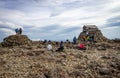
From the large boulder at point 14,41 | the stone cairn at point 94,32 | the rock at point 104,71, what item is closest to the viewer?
the rock at point 104,71

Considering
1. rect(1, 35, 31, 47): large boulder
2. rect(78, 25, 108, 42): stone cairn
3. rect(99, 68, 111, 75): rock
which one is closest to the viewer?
rect(99, 68, 111, 75): rock

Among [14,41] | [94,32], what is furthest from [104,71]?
[94,32]

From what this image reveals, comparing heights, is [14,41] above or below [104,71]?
above

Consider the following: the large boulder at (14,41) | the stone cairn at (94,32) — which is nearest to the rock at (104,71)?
the large boulder at (14,41)

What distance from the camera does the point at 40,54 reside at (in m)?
31.8

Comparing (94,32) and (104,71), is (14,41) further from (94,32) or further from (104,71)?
(94,32)

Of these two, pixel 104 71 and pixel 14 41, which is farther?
pixel 14 41

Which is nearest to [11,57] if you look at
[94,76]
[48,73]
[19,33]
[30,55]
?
[30,55]

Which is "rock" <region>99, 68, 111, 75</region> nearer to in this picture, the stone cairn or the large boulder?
the large boulder

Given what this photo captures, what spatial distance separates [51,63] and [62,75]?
580cm

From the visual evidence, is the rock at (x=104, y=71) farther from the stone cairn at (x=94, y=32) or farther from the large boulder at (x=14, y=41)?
the stone cairn at (x=94, y=32)

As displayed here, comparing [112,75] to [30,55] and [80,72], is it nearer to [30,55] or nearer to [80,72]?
[80,72]

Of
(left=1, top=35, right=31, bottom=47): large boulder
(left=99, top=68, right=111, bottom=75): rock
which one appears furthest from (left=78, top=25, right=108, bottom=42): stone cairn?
(left=99, top=68, right=111, bottom=75): rock

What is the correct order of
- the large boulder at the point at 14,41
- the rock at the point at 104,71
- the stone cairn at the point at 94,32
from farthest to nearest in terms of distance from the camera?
1. the stone cairn at the point at 94,32
2. the large boulder at the point at 14,41
3. the rock at the point at 104,71
